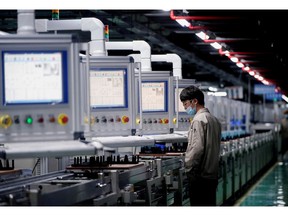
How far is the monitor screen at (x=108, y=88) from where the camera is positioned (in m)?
6.71

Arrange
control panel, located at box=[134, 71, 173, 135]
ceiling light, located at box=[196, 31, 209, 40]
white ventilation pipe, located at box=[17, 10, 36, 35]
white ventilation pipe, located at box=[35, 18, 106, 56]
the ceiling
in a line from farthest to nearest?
1. ceiling light, located at box=[196, 31, 209, 40]
2. the ceiling
3. control panel, located at box=[134, 71, 173, 135]
4. white ventilation pipe, located at box=[35, 18, 106, 56]
5. white ventilation pipe, located at box=[17, 10, 36, 35]

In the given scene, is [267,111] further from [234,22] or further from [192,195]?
[192,195]

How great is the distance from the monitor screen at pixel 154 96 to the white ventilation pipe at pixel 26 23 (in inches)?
131

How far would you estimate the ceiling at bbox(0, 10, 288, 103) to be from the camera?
31.3ft

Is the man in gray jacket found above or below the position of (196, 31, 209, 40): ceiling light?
below

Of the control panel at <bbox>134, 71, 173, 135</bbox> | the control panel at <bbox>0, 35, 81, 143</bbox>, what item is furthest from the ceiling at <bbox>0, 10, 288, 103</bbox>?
the control panel at <bbox>134, 71, 173, 135</bbox>

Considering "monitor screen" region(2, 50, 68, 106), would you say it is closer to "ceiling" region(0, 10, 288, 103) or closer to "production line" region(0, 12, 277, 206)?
"production line" region(0, 12, 277, 206)

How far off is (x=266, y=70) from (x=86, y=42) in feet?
47.7

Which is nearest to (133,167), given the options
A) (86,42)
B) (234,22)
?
(86,42)

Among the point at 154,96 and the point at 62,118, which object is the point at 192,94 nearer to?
the point at 154,96

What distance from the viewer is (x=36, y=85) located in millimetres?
4977

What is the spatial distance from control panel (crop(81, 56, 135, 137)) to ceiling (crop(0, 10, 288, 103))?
5.28ft

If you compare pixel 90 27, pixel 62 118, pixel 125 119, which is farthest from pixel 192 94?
pixel 62 118

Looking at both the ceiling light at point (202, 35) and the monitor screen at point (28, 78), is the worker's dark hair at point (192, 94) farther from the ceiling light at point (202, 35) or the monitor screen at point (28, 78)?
the ceiling light at point (202, 35)
